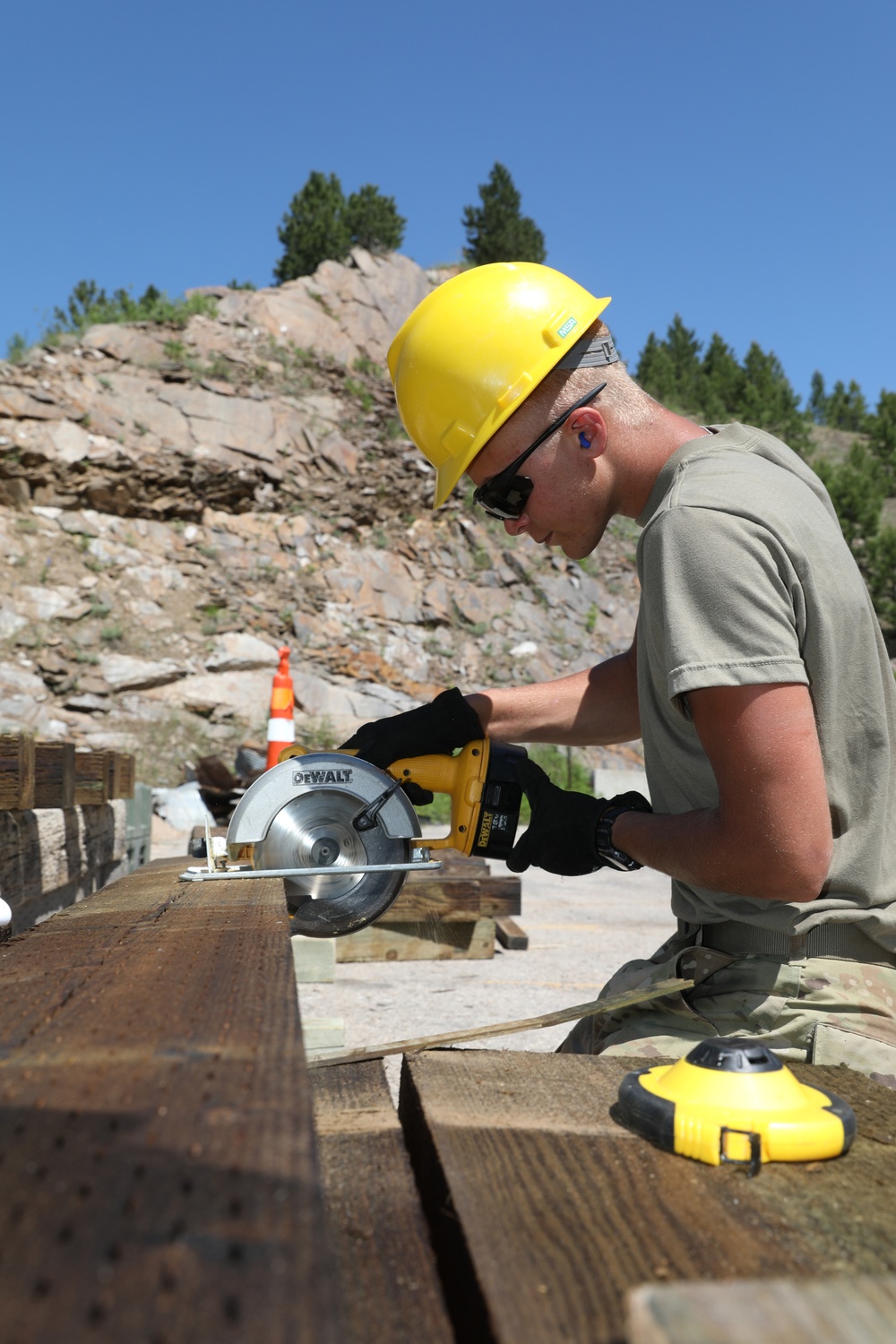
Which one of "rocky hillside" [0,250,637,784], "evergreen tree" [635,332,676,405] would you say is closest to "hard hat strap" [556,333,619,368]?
"rocky hillside" [0,250,637,784]

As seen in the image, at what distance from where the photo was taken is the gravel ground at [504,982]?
3.92 meters

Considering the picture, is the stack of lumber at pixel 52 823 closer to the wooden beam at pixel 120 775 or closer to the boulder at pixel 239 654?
the wooden beam at pixel 120 775

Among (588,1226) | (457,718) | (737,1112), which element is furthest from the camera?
(457,718)

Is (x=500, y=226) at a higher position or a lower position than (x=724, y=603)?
higher

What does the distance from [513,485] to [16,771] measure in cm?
144

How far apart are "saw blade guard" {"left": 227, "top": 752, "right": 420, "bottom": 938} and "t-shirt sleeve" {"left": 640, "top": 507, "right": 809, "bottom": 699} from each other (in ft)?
2.94

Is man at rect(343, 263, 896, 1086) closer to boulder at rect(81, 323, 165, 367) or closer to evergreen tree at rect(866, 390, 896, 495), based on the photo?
boulder at rect(81, 323, 165, 367)

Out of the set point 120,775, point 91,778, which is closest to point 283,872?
point 91,778

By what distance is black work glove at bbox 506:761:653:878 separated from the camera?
2102 mm

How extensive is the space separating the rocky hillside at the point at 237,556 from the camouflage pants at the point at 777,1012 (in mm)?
11237

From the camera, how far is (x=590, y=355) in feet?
7.34

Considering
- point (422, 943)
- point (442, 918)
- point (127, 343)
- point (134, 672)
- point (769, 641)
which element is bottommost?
point (422, 943)

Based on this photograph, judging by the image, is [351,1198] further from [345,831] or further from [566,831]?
[345,831]

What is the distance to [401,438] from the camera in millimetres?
18344
